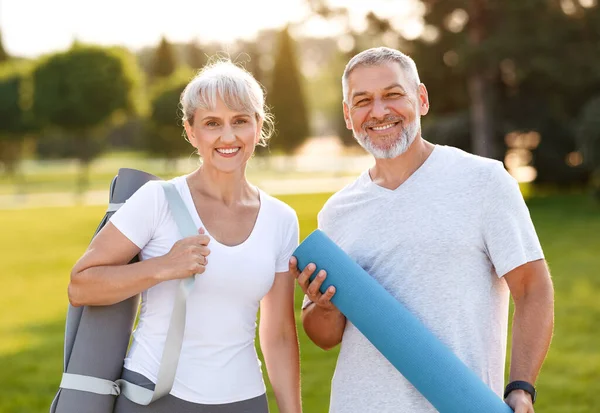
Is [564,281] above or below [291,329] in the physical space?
below

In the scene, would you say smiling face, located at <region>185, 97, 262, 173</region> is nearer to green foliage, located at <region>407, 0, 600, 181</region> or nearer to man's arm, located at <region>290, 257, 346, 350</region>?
man's arm, located at <region>290, 257, 346, 350</region>

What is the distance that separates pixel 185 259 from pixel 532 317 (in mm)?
1199

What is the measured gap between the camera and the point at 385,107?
2951 millimetres

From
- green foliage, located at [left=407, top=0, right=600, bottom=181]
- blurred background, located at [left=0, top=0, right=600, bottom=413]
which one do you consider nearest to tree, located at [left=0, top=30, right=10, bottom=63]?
blurred background, located at [left=0, top=0, right=600, bottom=413]

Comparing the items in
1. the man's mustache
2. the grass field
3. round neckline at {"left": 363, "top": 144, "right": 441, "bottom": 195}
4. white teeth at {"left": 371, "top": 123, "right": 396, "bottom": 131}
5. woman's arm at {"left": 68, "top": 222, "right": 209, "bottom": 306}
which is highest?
the man's mustache

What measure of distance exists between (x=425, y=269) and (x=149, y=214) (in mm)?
978

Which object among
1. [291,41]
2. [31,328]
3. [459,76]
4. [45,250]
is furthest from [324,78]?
[31,328]

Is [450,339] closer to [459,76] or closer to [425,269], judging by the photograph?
[425,269]

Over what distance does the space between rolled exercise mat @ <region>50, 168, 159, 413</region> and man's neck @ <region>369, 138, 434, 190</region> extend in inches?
38.2

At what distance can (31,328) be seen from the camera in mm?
9797

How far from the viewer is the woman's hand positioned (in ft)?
8.79

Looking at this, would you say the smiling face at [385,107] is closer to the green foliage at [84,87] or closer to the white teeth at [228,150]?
the white teeth at [228,150]

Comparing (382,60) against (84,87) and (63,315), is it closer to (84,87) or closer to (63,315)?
(63,315)

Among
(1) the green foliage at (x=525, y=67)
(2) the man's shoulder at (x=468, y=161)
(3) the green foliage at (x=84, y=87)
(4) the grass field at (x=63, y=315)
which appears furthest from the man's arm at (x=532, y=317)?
(3) the green foliage at (x=84, y=87)
